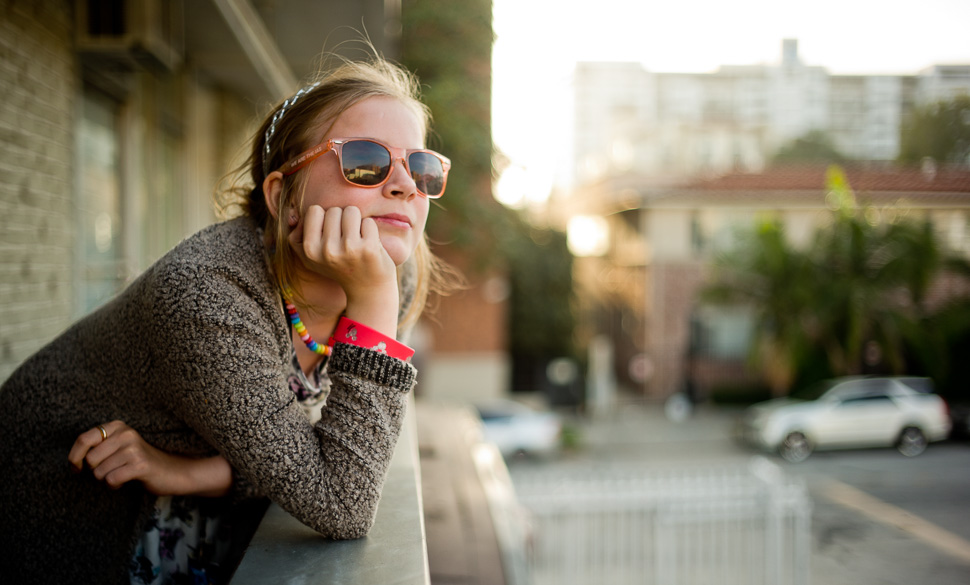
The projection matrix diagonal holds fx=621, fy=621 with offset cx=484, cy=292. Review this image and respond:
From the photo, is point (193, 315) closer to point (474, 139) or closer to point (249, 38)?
point (249, 38)

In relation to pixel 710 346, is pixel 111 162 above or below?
above

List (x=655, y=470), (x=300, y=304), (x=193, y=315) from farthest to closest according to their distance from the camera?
1. (x=655, y=470)
2. (x=300, y=304)
3. (x=193, y=315)

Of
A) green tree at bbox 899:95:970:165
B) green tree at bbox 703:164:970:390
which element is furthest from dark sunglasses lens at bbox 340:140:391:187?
green tree at bbox 703:164:970:390

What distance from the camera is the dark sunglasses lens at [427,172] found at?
125 cm

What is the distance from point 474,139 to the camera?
41.7 feet

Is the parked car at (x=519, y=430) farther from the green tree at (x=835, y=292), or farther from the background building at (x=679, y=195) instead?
the background building at (x=679, y=195)

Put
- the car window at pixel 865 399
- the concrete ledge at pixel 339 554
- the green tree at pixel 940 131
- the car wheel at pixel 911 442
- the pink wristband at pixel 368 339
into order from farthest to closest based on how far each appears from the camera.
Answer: the car window at pixel 865 399, the car wheel at pixel 911 442, the green tree at pixel 940 131, the pink wristband at pixel 368 339, the concrete ledge at pixel 339 554

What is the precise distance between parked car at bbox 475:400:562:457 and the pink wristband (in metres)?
10.8

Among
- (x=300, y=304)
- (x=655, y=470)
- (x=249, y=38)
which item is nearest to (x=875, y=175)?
(x=655, y=470)

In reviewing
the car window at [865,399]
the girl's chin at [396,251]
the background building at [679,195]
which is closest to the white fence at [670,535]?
the girl's chin at [396,251]

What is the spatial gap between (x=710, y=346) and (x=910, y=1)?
14.9 m

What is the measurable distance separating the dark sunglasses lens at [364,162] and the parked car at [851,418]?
12.3m

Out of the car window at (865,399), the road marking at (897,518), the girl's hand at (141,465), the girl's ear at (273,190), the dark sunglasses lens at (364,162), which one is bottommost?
the road marking at (897,518)

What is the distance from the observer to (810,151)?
536 inches
